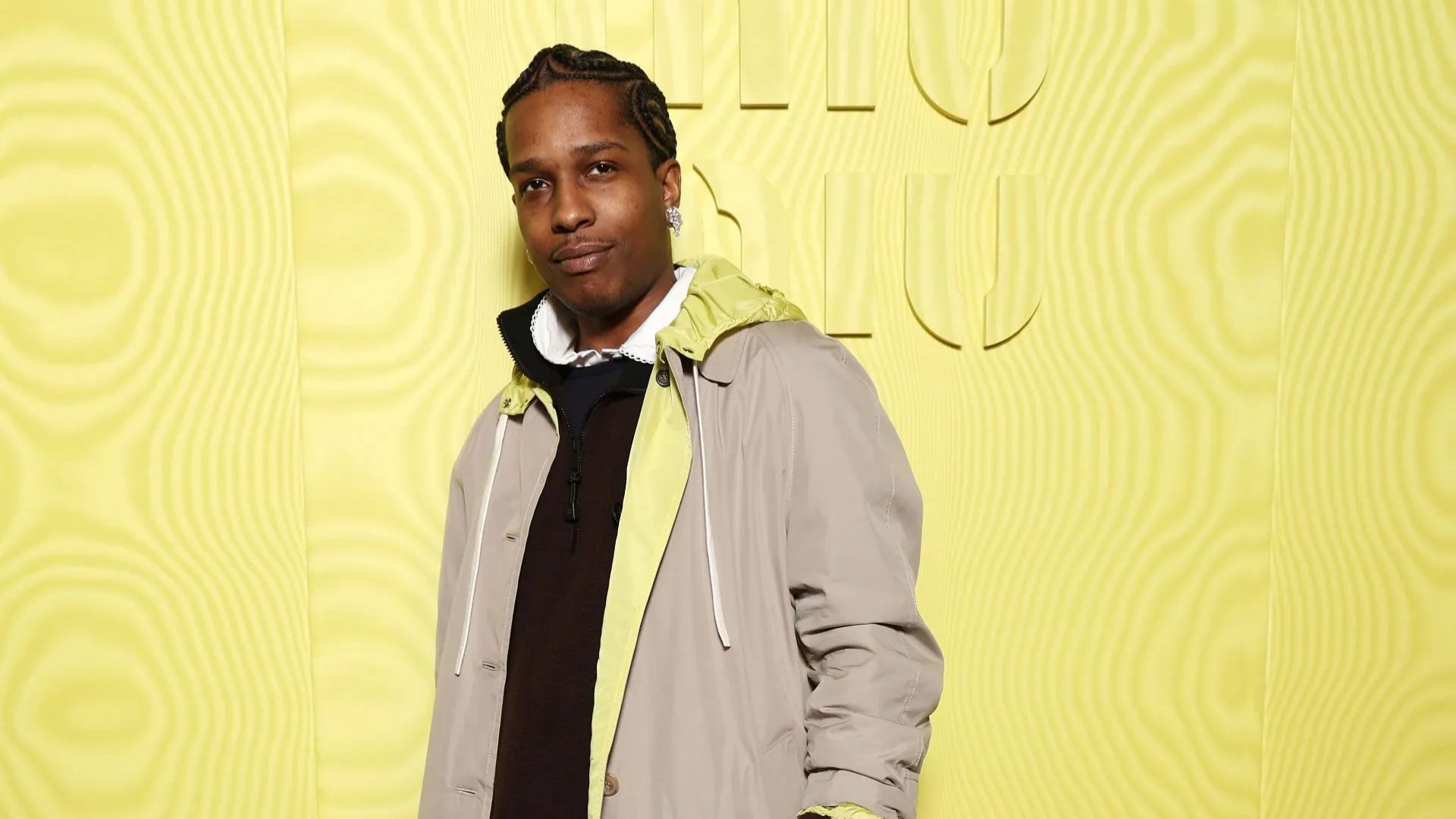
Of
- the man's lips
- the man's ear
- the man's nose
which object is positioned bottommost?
the man's lips

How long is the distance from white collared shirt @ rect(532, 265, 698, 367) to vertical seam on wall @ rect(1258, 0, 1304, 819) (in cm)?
117

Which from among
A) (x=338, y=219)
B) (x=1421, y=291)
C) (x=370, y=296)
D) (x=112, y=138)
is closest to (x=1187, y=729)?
(x=1421, y=291)

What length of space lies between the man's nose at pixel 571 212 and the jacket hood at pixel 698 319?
0.17 metres

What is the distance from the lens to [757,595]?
1265mm

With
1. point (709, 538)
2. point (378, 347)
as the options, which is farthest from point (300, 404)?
point (709, 538)

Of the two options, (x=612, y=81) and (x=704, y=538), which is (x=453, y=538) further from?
(x=612, y=81)

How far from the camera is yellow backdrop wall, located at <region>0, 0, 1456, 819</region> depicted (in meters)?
1.76

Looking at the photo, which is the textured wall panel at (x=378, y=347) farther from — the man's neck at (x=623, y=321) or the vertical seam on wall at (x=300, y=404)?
the man's neck at (x=623, y=321)

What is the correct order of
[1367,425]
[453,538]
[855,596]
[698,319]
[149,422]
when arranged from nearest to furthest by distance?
1. [855,596]
2. [698,319]
3. [453,538]
4. [149,422]
5. [1367,425]

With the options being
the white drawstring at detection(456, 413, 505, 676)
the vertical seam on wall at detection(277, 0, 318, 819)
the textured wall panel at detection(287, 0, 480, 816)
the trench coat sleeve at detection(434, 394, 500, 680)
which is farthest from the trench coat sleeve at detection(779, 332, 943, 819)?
the vertical seam on wall at detection(277, 0, 318, 819)

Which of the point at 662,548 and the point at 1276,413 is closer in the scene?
the point at 662,548

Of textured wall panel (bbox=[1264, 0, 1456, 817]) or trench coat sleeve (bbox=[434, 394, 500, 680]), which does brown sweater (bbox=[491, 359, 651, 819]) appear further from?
textured wall panel (bbox=[1264, 0, 1456, 817])

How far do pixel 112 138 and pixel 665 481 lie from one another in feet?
4.16

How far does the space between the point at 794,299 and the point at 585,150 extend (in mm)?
567
